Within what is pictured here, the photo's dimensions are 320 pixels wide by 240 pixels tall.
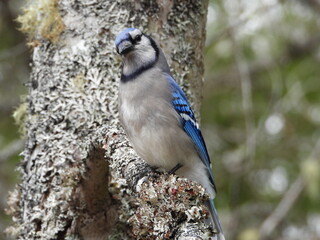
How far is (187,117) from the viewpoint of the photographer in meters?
3.74

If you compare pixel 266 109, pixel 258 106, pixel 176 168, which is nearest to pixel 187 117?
pixel 176 168

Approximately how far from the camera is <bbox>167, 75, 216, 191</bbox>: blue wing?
146 inches

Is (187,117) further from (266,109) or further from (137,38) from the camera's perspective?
(266,109)

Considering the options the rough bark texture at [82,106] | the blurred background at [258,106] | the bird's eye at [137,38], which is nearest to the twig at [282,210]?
the blurred background at [258,106]

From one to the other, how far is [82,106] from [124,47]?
421 millimetres

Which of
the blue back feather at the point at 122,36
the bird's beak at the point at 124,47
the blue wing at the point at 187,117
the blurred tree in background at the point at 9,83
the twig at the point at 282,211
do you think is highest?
→ the blurred tree in background at the point at 9,83

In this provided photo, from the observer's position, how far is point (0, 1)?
5539 mm

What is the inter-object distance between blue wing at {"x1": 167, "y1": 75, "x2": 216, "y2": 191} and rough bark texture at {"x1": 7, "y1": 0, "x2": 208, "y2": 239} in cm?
16

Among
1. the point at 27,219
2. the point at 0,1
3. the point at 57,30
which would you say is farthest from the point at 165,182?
the point at 0,1

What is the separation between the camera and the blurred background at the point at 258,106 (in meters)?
5.60

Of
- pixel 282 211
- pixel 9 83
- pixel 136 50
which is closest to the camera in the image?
pixel 136 50

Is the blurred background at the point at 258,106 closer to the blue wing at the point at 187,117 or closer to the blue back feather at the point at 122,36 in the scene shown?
the blue wing at the point at 187,117

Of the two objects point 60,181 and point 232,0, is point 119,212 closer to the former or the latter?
point 60,181

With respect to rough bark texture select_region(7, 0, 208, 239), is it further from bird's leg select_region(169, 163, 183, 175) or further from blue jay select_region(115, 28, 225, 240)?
bird's leg select_region(169, 163, 183, 175)
